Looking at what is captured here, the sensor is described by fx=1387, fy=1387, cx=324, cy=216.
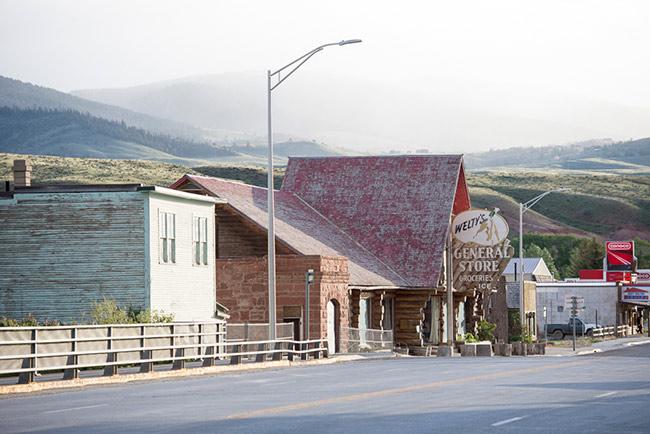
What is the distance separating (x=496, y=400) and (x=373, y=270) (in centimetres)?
4536

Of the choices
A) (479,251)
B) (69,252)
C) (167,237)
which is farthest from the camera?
(479,251)

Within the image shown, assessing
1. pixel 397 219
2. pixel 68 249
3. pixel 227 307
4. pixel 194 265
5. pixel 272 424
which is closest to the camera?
pixel 272 424

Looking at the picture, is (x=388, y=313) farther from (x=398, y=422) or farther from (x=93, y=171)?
(x=93, y=171)

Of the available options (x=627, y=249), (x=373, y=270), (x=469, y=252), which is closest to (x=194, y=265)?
(x=373, y=270)

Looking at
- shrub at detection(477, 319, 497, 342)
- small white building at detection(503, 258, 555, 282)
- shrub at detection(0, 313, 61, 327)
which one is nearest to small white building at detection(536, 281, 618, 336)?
small white building at detection(503, 258, 555, 282)

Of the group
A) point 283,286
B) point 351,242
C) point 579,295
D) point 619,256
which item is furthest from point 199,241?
point 619,256

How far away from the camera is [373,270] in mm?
71938

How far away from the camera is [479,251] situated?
74062 millimetres

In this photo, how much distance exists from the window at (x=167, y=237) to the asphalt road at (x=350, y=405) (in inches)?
531

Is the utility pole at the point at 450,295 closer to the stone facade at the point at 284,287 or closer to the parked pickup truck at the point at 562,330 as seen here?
the stone facade at the point at 284,287

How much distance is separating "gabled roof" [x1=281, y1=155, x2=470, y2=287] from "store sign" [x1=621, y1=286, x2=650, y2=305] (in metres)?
50.1

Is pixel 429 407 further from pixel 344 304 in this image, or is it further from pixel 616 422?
pixel 344 304

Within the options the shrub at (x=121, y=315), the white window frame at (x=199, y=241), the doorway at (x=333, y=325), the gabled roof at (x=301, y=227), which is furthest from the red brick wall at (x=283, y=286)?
→ the shrub at (x=121, y=315)

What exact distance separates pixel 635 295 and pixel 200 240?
262 feet
